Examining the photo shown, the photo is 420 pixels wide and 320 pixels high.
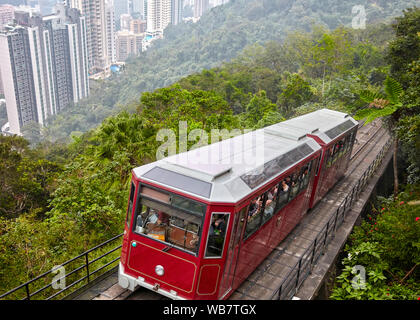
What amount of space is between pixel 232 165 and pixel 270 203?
1.45m

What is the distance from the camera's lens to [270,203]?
8617 millimetres

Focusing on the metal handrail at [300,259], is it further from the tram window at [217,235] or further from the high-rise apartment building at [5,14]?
the high-rise apartment building at [5,14]

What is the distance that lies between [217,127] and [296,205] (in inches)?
376

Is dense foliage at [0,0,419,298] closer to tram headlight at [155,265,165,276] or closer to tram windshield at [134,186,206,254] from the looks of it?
tram headlight at [155,265,165,276]

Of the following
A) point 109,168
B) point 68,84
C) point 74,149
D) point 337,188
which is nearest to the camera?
point 109,168

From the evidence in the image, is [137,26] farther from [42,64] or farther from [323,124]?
[323,124]

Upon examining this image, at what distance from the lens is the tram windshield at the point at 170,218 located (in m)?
6.70

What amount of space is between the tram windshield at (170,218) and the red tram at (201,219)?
0.06 ft

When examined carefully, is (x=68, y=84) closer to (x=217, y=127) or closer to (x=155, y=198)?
(x=217, y=127)

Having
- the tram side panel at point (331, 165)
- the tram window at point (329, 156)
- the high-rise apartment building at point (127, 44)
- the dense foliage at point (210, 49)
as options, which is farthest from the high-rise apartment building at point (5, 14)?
the tram window at point (329, 156)

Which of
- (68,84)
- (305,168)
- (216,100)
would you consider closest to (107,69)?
(68,84)

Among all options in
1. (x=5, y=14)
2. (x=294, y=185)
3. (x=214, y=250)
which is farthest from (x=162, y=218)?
(x=5, y=14)

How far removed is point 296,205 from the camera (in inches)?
424

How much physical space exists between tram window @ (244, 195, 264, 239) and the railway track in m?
2.19
